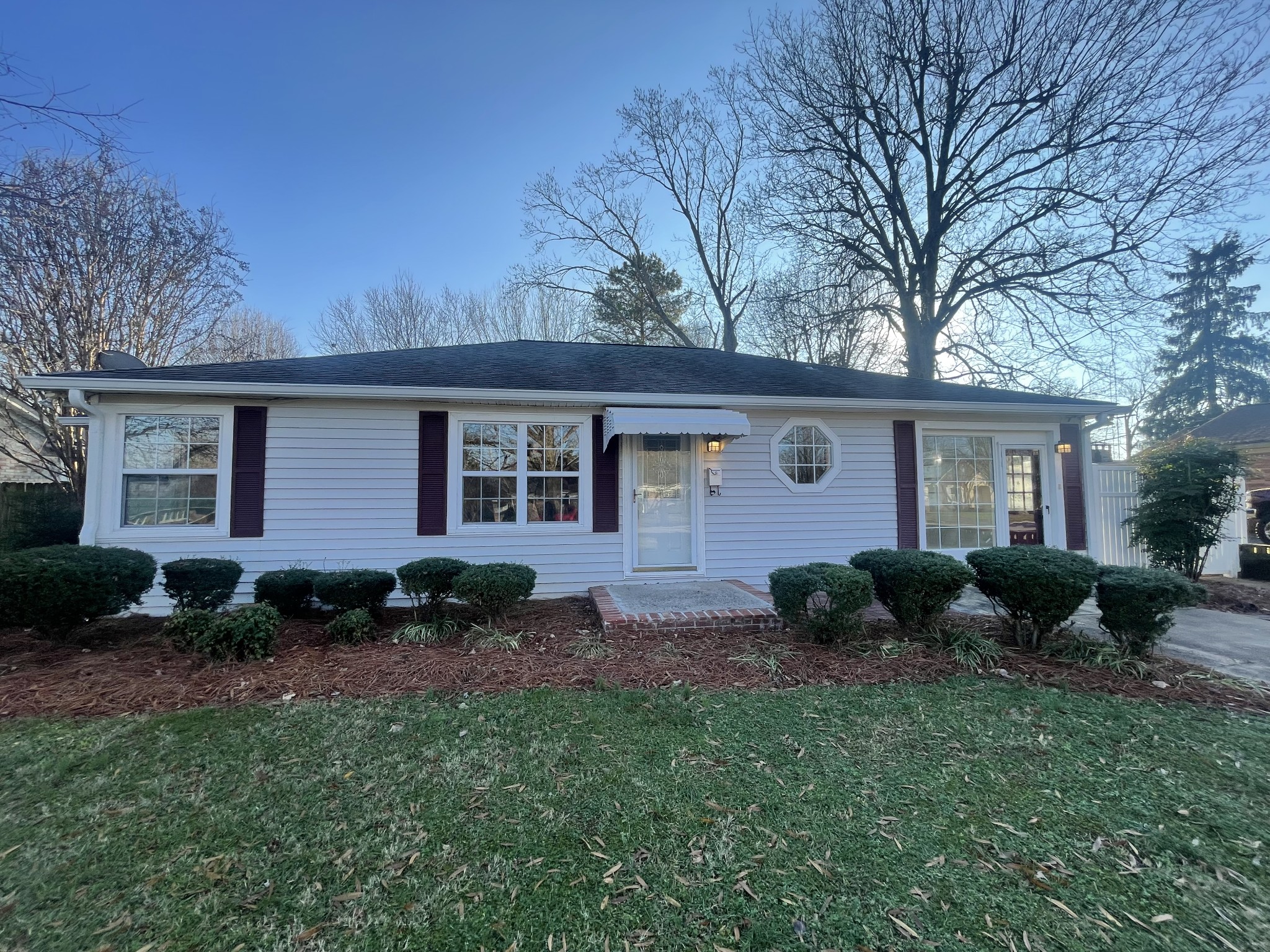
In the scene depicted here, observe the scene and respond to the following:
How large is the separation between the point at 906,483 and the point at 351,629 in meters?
7.50

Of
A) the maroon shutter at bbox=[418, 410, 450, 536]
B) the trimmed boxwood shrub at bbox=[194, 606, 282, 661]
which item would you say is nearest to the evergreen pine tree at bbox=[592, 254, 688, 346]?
the maroon shutter at bbox=[418, 410, 450, 536]

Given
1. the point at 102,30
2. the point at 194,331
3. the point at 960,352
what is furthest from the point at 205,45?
the point at 960,352

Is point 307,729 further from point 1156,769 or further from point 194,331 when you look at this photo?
point 194,331

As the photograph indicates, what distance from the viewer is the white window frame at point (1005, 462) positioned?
8.00 m

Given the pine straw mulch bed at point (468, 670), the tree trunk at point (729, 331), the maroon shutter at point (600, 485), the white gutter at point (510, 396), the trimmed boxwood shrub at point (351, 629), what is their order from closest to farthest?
→ the pine straw mulch bed at point (468, 670)
the trimmed boxwood shrub at point (351, 629)
the white gutter at point (510, 396)
the maroon shutter at point (600, 485)
the tree trunk at point (729, 331)

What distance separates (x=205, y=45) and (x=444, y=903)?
991cm

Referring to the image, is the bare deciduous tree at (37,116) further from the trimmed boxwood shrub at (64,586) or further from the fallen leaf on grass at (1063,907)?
the fallen leaf on grass at (1063,907)

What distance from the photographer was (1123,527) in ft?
28.3

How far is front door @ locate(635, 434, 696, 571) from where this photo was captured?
7.17 meters

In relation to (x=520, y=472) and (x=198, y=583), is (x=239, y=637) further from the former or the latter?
(x=520, y=472)

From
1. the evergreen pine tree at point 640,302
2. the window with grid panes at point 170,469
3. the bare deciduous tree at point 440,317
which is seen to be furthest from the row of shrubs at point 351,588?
the bare deciduous tree at point 440,317

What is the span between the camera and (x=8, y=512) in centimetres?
952

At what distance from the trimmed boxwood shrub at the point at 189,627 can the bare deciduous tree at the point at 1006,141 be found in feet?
52.9

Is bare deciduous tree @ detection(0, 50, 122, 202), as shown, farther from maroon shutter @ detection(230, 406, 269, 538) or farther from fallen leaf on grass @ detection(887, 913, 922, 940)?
fallen leaf on grass @ detection(887, 913, 922, 940)
